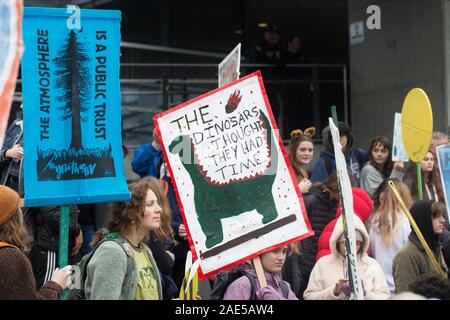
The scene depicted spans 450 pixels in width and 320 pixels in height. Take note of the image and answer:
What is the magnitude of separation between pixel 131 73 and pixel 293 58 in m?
2.45

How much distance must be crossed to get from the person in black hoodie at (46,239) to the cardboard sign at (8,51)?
319cm

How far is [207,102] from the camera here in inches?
237

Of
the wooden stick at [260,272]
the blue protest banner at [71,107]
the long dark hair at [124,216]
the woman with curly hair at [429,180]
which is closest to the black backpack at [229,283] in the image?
the wooden stick at [260,272]

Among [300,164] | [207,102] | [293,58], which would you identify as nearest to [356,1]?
[293,58]

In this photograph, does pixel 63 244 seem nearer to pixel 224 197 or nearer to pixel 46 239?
pixel 224 197

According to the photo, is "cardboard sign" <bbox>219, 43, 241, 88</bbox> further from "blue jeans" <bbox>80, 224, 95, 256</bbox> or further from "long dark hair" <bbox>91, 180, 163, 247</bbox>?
"blue jeans" <bbox>80, 224, 95, 256</bbox>

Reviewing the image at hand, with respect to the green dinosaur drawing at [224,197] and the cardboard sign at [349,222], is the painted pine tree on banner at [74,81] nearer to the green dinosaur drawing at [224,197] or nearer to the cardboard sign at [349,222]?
the green dinosaur drawing at [224,197]

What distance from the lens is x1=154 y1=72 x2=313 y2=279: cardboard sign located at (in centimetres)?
587

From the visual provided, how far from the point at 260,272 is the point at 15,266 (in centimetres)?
151

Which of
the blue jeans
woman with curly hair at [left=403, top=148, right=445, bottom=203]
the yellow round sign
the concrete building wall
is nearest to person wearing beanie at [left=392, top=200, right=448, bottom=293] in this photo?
the yellow round sign

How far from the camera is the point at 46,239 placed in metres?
7.11
